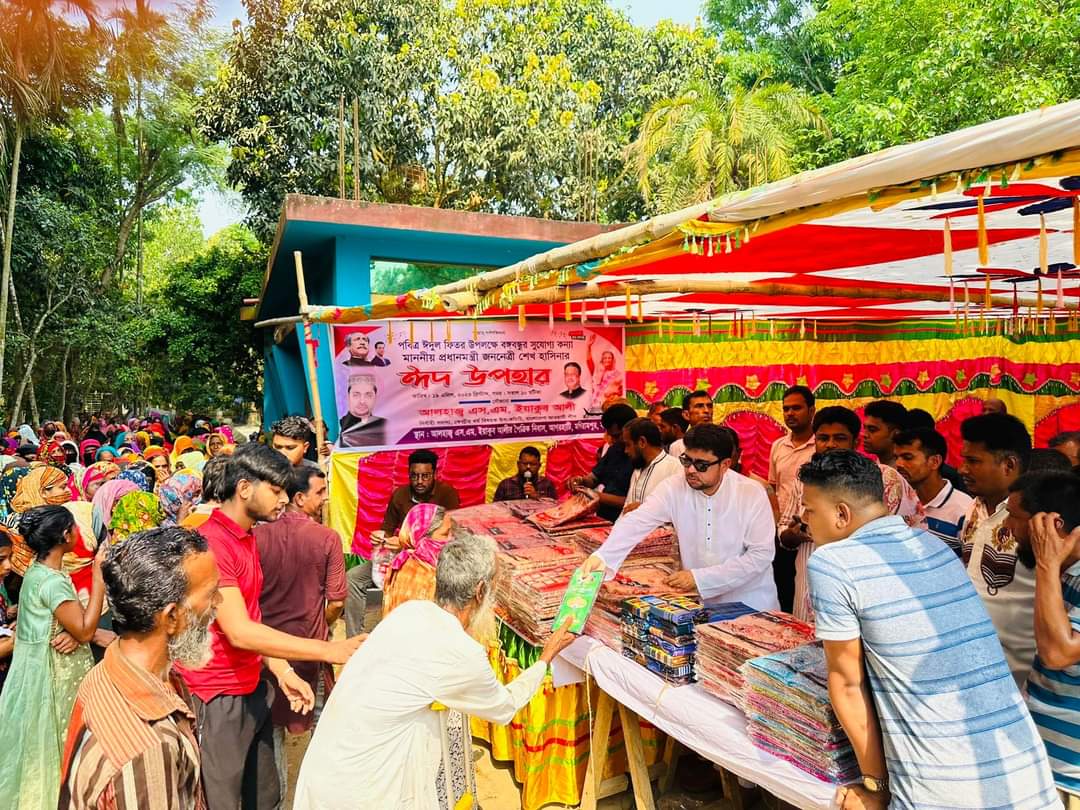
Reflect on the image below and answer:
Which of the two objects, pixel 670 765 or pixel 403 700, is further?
pixel 670 765

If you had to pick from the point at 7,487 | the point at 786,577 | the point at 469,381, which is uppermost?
the point at 469,381

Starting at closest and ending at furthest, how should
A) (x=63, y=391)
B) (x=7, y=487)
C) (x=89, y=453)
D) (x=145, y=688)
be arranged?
(x=145, y=688)
(x=7, y=487)
(x=89, y=453)
(x=63, y=391)

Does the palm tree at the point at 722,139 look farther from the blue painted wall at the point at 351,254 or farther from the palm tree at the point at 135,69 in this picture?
the palm tree at the point at 135,69

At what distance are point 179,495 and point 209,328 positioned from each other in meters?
14.1

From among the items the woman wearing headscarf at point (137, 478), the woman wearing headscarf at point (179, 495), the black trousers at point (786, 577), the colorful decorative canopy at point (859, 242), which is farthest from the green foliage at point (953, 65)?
the woman wearing headscarf at point (137, 478)

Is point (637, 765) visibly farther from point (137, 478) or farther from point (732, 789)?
point (137, 478)

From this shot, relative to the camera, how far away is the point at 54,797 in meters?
3.17

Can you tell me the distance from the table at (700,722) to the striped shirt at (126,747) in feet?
4.88

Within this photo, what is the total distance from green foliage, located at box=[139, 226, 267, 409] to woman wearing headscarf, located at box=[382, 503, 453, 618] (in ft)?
48.8

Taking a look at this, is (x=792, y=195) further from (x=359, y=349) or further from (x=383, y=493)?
(x=383, y=493)

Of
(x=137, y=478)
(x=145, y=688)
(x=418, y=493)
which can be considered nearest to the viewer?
(x=145, y=688)

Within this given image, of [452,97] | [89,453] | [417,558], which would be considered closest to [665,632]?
[417,558]

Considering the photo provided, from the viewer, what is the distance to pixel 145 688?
162 cm

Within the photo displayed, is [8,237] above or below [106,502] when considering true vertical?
above
